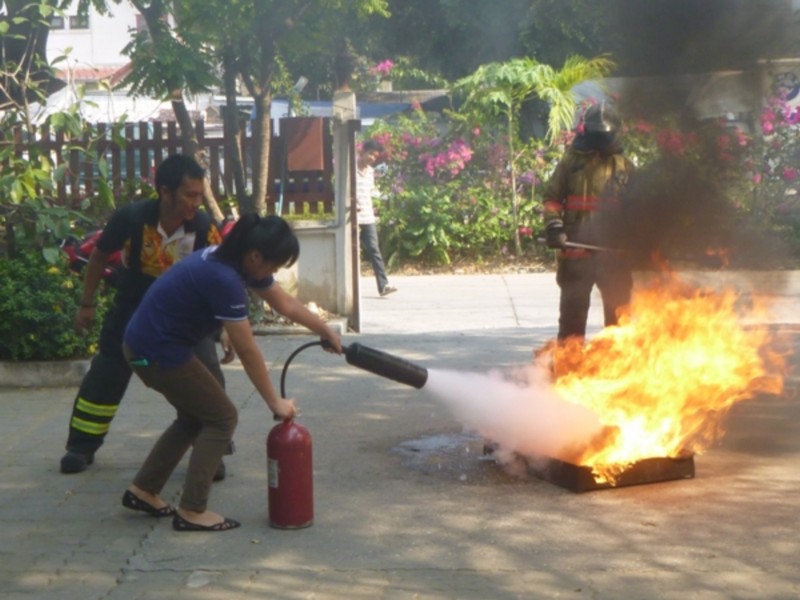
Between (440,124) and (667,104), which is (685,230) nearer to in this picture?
(667,104)

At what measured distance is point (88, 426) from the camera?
633 cm

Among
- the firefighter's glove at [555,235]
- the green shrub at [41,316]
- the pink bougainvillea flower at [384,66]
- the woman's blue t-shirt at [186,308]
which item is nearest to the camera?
the woman's blue t-shirt at [186,308]

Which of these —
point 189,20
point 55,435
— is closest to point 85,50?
point 189,20

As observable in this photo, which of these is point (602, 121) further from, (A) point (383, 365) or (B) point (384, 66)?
(B) point (384, 66)

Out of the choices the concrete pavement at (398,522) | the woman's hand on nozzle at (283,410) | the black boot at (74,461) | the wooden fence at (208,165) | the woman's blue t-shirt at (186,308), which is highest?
the wooden fence at (208,165)

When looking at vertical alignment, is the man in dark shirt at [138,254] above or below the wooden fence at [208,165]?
below

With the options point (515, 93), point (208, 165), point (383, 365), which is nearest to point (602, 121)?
point (383, 365)

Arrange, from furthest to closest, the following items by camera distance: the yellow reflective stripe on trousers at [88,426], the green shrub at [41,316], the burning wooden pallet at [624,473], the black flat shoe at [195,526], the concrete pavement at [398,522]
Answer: the green shrub at [41,316]
the yellow reflective stripe on trousers at [88,426]
the burning wooden pallet at [624,473]
the black flat shoe at [195,526]
the concrete pavement at [398,522]

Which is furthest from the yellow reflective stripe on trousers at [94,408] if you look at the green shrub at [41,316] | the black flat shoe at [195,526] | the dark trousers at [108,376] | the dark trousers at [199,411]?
the green shrub at [41,316]

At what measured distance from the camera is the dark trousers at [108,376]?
20.2ft

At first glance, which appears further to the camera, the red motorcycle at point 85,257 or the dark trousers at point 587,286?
the dark trousers at point 587,286

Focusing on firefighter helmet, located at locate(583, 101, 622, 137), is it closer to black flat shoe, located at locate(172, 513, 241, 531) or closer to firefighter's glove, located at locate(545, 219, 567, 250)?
firefighter's glove, located at locate(545, 219, 567, 250)

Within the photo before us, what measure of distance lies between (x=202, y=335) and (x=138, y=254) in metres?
0.93

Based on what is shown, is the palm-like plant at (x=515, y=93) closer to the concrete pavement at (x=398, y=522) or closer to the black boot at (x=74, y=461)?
the concrete pavement at (x=398, y=522)
